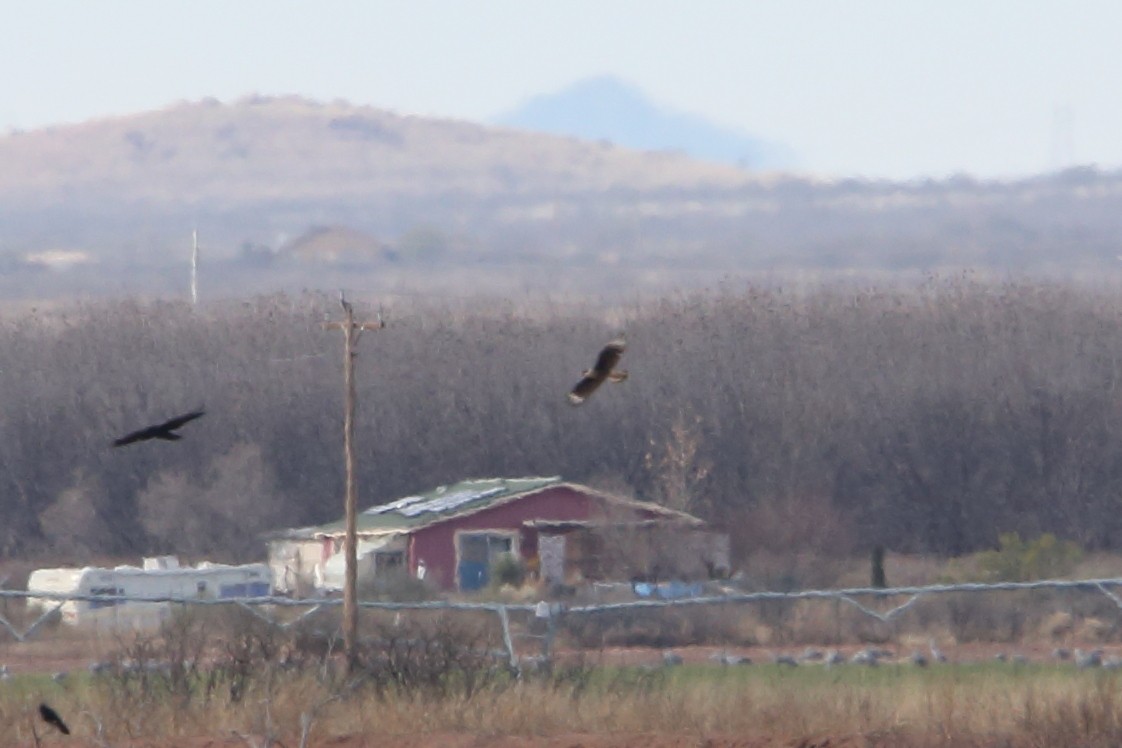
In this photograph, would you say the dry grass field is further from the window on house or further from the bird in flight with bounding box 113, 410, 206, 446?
the window on house

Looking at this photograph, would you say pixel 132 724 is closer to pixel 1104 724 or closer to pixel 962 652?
pixel 1104 724

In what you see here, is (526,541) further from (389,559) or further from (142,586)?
(142,586)

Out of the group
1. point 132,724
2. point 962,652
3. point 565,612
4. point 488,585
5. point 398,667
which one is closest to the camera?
point 132,724

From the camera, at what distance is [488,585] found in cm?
4506

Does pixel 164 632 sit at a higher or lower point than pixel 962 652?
higher

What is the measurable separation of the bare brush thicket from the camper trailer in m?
15.1

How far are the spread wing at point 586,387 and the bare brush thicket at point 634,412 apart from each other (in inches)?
1825

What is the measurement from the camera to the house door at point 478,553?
46.5 m

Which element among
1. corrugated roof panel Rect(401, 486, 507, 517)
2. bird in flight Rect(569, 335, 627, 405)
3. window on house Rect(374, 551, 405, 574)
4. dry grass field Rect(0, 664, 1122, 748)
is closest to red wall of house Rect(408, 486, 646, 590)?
window on house Rect(374, 551, 405, 574)

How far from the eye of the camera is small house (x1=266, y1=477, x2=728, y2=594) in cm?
4584

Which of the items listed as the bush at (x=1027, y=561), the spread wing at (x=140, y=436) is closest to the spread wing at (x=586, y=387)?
the spread wing at (x=140, y=436)

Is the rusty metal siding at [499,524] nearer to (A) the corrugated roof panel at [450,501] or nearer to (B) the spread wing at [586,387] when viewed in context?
(A) the corrugated roof panel at [450,501]

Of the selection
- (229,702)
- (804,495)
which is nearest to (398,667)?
(229,702)

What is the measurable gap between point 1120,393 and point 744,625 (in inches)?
1111
